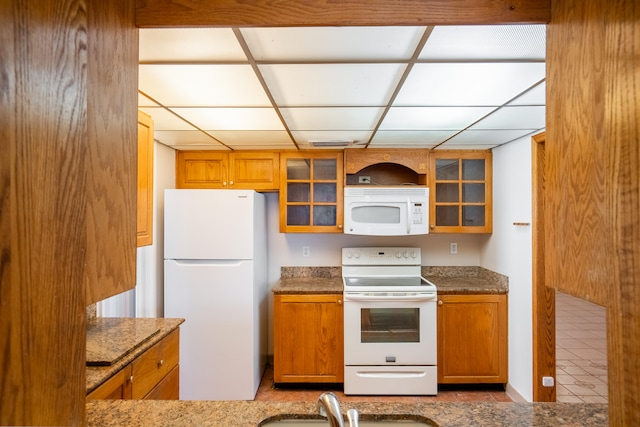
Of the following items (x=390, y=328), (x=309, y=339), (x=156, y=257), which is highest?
(x=156, y=257)

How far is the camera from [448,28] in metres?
1.16

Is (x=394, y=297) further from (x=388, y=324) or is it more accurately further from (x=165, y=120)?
(x=165, y=120)

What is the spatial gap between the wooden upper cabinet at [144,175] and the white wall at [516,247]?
2638 millimetres

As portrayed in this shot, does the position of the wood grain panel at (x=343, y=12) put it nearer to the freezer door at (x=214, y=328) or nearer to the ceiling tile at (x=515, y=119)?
the ceiling tile at (x=515, y=119)

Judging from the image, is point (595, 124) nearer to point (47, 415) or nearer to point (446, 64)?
point (446, 64)

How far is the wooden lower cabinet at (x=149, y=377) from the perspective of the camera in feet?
4.93

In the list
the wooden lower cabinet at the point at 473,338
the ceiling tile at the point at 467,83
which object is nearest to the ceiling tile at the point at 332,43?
the ceiling tile at the point at 467,83

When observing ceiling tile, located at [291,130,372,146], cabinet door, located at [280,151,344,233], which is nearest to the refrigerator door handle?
cabinet door, located at [280,151,344,233]

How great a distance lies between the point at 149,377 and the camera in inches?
71.2

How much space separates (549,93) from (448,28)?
0.42 metres

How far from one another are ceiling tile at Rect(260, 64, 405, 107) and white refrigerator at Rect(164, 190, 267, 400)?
1.23m

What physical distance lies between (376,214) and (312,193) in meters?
0.62

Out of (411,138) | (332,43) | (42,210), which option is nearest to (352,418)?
(42,210)

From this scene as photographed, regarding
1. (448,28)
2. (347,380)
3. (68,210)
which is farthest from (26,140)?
(347,380)
